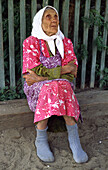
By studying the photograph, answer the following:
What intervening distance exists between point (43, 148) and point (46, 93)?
671 mm

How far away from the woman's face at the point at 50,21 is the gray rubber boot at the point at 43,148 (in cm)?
130

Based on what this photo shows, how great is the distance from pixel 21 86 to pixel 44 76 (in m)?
1.12

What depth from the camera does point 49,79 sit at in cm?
278

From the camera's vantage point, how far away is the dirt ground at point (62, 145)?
2463 millimetres

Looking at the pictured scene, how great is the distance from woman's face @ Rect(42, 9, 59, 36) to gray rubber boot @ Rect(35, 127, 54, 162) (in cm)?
130

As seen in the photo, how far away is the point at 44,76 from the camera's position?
9.30ft

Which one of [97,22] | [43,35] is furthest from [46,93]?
[97,22]

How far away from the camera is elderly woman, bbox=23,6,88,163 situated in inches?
98.8

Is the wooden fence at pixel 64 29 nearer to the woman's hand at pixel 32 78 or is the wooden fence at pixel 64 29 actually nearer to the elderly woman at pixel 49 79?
the elderly woman at pixel 49 79

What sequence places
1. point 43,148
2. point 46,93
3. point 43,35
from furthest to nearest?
point 43,35 < point 43,148 < point 46,93

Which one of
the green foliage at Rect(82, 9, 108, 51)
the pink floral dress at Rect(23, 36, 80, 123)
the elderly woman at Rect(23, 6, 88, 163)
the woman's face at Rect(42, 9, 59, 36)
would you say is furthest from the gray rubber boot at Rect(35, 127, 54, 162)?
the green foliage at Rect(82, 9, 108, 51)

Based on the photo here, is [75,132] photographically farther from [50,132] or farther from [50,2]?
[50,2]

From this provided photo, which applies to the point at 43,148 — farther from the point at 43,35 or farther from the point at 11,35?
the point at 11,35

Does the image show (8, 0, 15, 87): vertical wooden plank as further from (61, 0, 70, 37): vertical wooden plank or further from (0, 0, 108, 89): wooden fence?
(61, 0, 70, 37): vertical wooden plank
